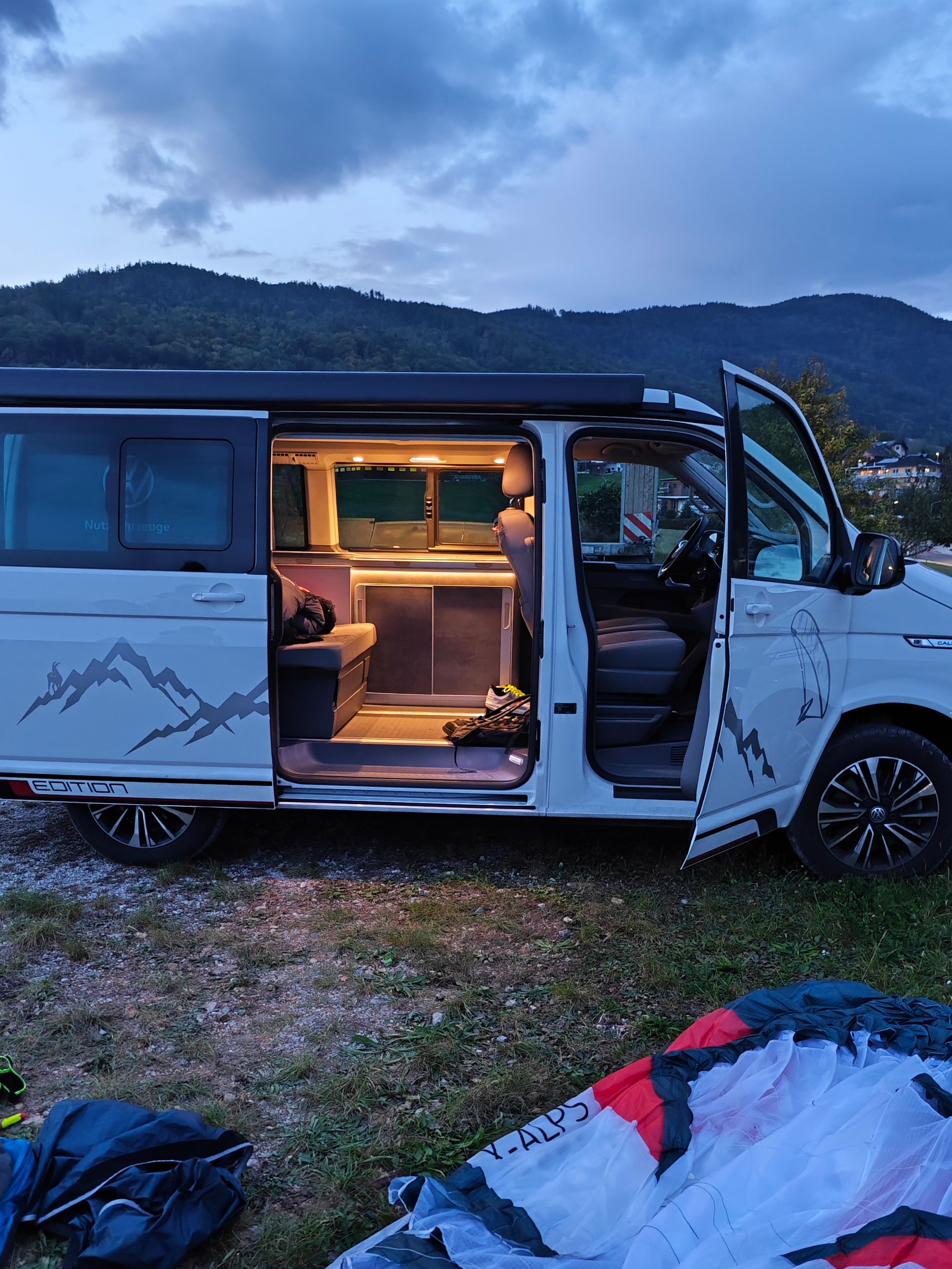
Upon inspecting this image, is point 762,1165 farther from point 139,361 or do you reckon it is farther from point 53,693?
point 139,361

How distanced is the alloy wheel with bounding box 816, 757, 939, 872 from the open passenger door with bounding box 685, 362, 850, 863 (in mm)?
218

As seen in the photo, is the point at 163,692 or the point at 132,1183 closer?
the point at 132,1183

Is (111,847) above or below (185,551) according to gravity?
below

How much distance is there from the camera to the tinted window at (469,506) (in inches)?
260

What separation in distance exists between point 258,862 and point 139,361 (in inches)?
1274

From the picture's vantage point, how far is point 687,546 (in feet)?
18.1

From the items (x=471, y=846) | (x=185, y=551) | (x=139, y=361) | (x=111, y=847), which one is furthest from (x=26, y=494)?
(x=139, y=361)

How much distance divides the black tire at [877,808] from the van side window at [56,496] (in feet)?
11.6

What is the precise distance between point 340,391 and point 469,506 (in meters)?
2.74

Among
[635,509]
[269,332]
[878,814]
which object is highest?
[269,332]

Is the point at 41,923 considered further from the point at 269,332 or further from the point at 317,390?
the point at 269,332

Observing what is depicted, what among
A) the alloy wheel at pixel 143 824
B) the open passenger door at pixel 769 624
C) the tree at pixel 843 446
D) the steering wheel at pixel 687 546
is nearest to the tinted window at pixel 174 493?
the alloy wheel at pixel 143 824

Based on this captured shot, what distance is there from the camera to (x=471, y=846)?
493 centimetres

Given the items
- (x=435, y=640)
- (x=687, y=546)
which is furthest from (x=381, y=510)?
(x=687, y=546)
